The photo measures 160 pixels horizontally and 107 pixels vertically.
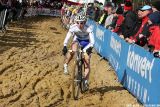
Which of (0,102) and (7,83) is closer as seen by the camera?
(0,102)

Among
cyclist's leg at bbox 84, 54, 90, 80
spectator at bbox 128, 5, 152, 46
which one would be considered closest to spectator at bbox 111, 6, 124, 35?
spectator at bbox 128, 5, 152, 46

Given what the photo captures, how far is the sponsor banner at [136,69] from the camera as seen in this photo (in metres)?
8.86

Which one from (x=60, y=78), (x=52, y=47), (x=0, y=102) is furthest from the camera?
(x=52, y=47)

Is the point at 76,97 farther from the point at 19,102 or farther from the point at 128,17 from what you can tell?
the point at 128,17

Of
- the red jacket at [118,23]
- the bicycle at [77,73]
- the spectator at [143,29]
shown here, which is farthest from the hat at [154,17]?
the red jacket at [118,23]

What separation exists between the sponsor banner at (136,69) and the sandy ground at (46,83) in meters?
0.27

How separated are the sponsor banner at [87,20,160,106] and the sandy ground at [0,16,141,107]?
0.27 m

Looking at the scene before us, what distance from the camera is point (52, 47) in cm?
1950

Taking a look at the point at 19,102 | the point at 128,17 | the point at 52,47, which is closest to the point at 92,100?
the point at 19,102

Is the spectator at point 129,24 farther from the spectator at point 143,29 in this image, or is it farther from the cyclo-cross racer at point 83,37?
the cyclo-cross racer at point 83,37

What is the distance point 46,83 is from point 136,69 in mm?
2536

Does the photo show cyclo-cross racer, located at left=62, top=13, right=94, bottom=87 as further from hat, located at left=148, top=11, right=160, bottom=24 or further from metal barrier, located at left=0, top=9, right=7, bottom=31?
metal barrier, located at left=0, top=9, right=7, bottom=31

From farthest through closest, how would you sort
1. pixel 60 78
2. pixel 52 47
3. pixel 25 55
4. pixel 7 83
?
pixel 52 47
pixel 25 55
pixel 60 78
pixel 7 83

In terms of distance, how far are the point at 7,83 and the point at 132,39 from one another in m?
3.30
